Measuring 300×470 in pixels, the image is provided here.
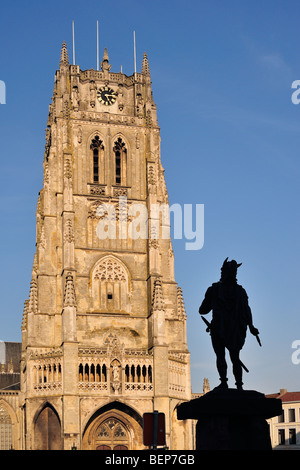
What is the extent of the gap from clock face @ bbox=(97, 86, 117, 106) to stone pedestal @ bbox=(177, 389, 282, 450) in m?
54.3

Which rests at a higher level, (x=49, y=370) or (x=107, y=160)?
(x=107, y=160)

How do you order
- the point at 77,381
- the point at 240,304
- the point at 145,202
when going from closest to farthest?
the point at 240,304, the point at 77,381, the point at 145,202

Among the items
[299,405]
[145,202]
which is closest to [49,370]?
[145,202]

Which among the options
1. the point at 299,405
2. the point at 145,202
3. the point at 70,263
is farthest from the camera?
the point at 299,405

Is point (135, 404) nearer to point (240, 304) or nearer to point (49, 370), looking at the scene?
point (49, 370)

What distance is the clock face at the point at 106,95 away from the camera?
6738 cm

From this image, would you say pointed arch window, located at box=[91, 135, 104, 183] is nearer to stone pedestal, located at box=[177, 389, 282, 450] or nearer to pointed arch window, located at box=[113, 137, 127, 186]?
pointed arch window, located at box=[113, 137, 127, 186]

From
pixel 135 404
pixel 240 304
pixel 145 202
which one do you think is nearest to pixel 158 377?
pixel 135 404

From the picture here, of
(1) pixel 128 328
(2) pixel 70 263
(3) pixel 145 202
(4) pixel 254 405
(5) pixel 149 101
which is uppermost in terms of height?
(5) pixel 149 101

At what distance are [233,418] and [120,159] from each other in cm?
5258

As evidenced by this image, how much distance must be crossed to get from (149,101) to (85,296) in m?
19.4

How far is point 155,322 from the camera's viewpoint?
195 ft

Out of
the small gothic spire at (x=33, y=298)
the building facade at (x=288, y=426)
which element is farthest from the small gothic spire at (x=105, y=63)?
the building facade at (x=288, y=426)

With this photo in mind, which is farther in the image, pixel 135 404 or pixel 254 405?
pixel 135 404
